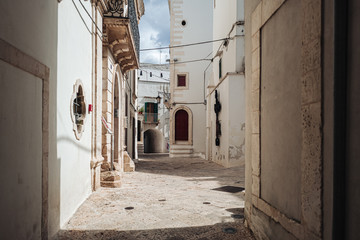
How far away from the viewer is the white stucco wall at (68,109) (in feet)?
12.9

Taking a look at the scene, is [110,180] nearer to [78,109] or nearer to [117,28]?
[78,109]

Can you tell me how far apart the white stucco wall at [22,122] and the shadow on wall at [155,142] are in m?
27.5

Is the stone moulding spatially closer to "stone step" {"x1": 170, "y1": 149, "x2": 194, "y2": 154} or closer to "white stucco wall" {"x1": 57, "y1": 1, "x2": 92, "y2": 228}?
"white stucco wall" {"x1": 57, "y1": 1, "x2": 92, "y2": 228}

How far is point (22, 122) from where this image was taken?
262 cm

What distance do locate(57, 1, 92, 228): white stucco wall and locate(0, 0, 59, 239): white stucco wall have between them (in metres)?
0.67

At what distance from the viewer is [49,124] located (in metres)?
3.41

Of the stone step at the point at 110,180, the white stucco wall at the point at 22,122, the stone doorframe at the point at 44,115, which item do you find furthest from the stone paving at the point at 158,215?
the white stucco wall at the point at 22,122

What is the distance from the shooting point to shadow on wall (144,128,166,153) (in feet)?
100

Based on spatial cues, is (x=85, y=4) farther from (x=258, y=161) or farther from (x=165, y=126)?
(x=165, y=126)

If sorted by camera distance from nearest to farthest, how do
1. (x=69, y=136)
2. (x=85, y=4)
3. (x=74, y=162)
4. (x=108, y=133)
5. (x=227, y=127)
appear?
(x=69, y=136) < (x=74, y=162) < (x=85, y=4) < (x=108, y=133) < (x=227, y=127)

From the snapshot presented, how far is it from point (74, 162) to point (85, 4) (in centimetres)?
326

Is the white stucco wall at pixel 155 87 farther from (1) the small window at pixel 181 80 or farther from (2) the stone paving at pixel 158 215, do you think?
(2) the stone paving at pixel 158 215

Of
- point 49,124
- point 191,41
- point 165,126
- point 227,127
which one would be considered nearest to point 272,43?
point 49,124

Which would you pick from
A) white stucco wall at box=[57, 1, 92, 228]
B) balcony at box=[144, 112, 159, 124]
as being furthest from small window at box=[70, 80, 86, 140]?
balcony at box=[144, 112, 159, 124]
